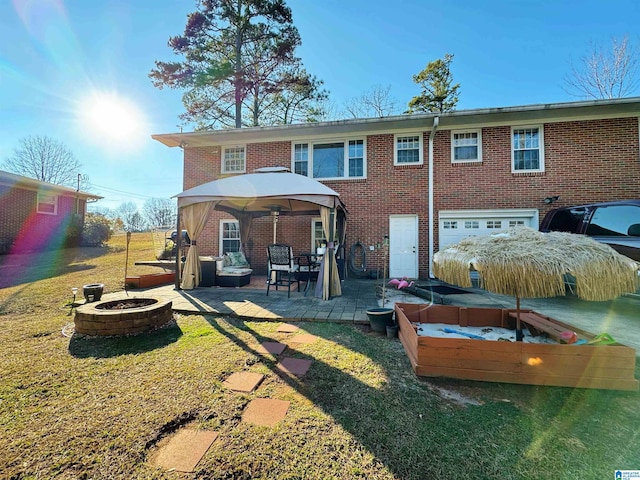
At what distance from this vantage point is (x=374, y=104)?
1598cm

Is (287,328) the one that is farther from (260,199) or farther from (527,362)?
(260,199)

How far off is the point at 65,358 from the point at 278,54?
14350mm

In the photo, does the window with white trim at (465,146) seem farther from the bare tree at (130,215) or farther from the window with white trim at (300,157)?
the bare tree at (130,215)

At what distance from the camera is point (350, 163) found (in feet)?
28.6

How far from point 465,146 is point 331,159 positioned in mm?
4088

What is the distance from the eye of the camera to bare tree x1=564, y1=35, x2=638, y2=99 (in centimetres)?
1174

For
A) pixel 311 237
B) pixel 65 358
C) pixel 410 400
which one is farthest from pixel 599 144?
pixel 65 358

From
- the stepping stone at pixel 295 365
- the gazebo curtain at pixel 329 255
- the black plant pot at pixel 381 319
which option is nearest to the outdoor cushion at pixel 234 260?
the gazebo curtain at pixel 329 255

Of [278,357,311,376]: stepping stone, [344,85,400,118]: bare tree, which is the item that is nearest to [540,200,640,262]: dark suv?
[278,357,311,376]: stepping stone

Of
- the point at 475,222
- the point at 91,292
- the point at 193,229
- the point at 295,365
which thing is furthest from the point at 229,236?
the point at 475,222

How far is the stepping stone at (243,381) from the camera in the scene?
2365 mm

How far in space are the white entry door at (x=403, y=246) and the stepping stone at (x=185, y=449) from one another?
726cm

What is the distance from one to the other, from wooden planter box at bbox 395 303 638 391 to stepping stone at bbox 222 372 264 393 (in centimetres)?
153

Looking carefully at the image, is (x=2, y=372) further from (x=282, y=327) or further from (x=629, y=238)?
(x=629, y=238)
